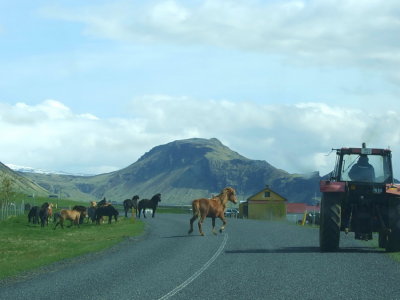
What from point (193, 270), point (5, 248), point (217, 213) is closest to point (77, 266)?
point (193, 270)

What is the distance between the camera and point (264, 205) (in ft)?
516

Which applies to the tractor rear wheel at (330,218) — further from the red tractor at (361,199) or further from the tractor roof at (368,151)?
the tractor roof at (368,151)

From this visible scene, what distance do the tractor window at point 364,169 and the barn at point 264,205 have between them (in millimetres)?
127414

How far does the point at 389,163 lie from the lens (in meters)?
26.7

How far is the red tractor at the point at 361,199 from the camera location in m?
25.1

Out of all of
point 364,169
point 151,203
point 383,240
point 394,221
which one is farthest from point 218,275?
point 151,203

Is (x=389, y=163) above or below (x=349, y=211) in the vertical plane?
above

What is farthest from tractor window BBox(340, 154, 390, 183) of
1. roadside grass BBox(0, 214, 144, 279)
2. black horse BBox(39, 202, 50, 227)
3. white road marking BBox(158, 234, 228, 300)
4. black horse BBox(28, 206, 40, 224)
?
black horse BBox(28, 206, 40, 224)

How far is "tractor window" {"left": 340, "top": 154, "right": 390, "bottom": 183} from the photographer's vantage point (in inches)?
1044

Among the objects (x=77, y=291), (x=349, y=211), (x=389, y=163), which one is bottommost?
(x=77, y=291)

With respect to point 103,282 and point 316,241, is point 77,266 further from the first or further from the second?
point 316,241

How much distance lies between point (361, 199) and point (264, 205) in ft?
434

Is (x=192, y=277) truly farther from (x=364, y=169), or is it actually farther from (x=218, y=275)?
(x=364, y=169)

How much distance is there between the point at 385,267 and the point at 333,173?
6646mm
